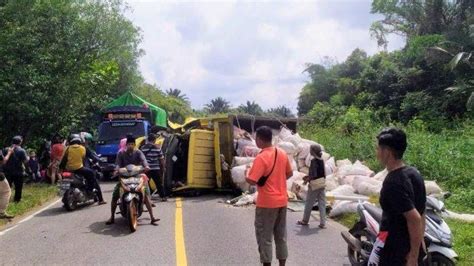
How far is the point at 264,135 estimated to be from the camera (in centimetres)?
587

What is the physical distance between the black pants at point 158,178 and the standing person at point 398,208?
9.12m

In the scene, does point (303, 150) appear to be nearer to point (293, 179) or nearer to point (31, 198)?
point (293, 179)

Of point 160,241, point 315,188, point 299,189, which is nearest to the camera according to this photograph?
point 160,241

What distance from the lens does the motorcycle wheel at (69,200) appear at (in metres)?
11.0

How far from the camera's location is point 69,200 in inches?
436

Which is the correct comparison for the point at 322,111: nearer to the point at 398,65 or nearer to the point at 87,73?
the point at 398,65

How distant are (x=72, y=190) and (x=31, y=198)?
246 centimetres

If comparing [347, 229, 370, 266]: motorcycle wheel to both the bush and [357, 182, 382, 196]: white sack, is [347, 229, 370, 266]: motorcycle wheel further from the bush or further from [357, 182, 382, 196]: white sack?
the bush

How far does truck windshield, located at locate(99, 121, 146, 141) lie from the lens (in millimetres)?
19984

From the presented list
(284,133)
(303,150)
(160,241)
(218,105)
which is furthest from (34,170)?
(218,105)

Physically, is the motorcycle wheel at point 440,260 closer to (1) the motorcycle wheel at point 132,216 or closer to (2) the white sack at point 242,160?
(1) the motorcycle wheel at point 132,216

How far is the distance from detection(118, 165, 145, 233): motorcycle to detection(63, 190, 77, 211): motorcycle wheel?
7.27 feet

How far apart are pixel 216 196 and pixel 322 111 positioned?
1859 cm

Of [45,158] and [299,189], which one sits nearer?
[299,189]
